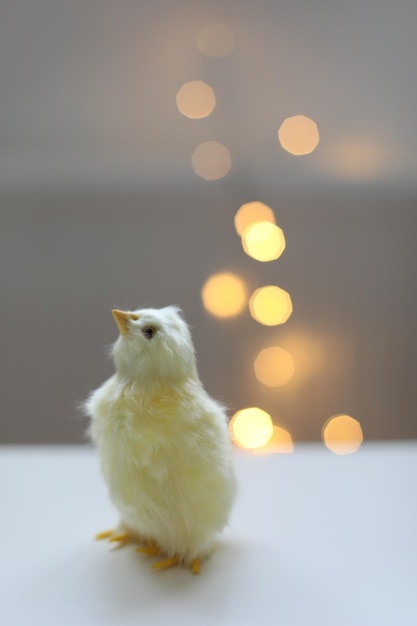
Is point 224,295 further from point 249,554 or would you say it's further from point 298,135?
point 249,554

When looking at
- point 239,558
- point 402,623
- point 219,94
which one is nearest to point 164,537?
point 239,558

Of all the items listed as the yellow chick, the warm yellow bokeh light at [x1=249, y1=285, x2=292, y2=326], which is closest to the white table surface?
the yellow chick

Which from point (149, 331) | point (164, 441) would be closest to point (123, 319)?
point (149, 331)

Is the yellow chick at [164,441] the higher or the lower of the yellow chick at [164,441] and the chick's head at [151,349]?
the lower

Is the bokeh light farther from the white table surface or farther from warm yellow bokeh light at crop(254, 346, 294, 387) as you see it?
the white table surface

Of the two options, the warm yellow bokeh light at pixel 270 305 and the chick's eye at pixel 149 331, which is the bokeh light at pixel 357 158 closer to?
the warm yellow bokeh light at pixel 270 305

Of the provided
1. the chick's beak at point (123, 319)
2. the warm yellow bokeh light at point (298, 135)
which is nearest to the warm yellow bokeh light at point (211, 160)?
the warm yellow bokeh light at point (298, 135)
